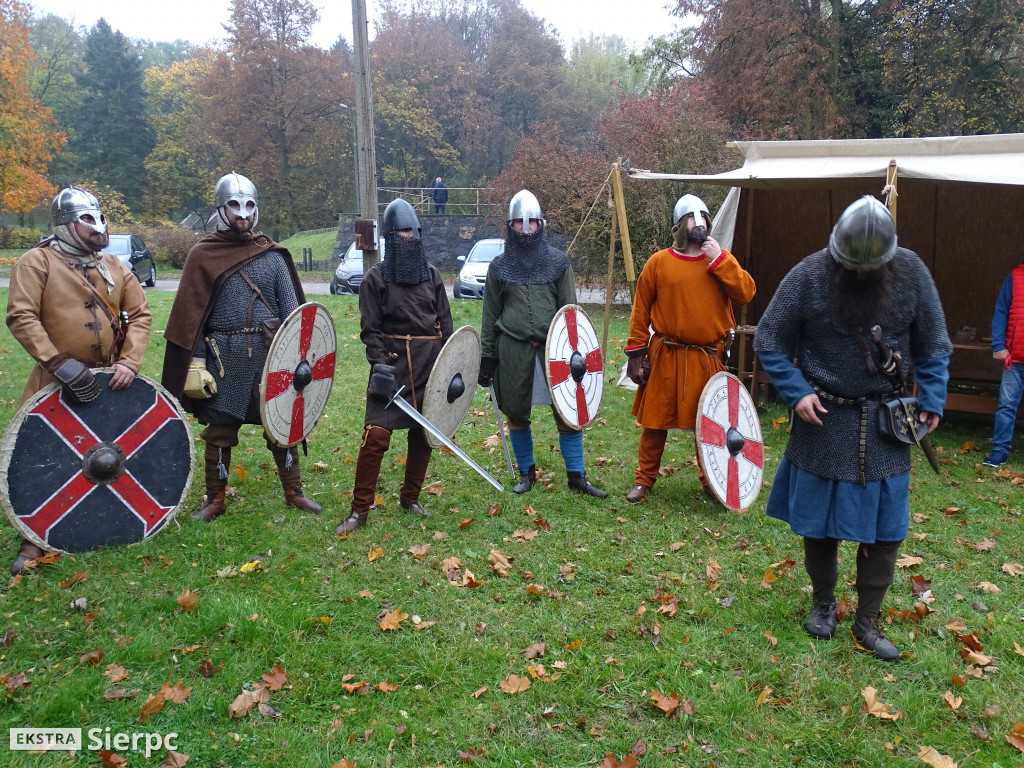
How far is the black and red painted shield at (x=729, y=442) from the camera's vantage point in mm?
4250

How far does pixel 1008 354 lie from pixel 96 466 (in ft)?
19.3

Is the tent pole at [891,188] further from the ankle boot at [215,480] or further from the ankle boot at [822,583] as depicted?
the ankle boot at [215,480]

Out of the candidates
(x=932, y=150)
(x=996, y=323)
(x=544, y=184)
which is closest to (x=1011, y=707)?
(x=996, y=323)

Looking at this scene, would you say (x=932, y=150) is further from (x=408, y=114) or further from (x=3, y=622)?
(x=408, y=114)

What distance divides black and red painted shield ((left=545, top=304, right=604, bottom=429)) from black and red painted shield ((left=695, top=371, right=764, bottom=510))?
780 millimetres

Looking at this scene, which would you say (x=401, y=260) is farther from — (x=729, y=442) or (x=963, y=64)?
(x=963, y=64)

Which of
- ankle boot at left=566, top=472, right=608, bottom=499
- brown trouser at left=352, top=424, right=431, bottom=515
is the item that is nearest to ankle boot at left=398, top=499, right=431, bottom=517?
brown trouser at left=352, top=424, right=431, bottom=515

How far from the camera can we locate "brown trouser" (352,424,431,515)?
4.21 m

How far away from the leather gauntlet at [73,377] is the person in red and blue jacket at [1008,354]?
578 centimetres

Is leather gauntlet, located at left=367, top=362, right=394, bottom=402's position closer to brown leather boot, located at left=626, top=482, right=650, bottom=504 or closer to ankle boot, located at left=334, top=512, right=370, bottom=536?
ankle boot, located at left=334, top=512, right=370, bottom=536

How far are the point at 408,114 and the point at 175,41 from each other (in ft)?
135

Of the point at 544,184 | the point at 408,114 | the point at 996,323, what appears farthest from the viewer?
the point at 408,114

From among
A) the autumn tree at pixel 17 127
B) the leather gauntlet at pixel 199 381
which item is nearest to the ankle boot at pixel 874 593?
the leather gauntlet at pixel 199 381

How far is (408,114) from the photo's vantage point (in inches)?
1369
